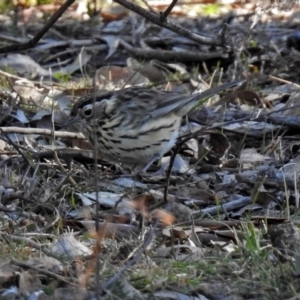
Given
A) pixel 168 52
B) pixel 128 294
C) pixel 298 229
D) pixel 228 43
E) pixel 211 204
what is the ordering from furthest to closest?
pixel 168 52
pixel 228 43
pixel 211 204
pixel 298 229
pixel 128 294

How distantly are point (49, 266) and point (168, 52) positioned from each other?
17.7 feet

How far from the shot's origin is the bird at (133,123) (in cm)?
698

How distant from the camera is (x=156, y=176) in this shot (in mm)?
6992

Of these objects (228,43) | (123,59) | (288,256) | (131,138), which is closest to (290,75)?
(228,43)

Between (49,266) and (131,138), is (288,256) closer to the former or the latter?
(49,266)

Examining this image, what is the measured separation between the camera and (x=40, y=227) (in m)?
5.59

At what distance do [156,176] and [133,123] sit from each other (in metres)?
0.44

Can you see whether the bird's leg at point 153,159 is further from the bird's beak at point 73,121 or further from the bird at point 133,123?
the bird's beak at point 73,121

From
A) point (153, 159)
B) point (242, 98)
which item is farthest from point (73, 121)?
point (242, 98)

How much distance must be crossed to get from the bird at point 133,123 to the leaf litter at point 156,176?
179 millimetres

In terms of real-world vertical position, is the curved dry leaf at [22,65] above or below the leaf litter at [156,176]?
below

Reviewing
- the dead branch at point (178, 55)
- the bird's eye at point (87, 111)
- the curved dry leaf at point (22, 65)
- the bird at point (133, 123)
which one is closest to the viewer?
the bird at point (133, 123)

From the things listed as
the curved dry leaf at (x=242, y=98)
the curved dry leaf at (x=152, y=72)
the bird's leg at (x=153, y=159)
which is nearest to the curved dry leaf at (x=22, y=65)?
the curved dry leaf at (x=152, y=72)

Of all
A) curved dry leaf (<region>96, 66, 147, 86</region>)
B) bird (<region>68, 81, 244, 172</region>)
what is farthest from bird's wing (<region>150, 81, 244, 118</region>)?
curved dry leaf (<region>96, 66, 147, 86</region>)
